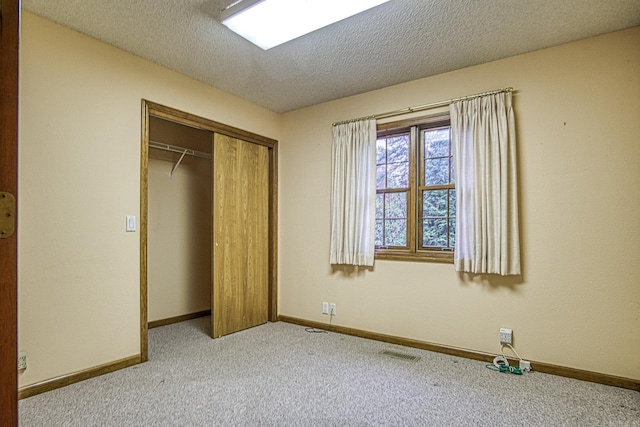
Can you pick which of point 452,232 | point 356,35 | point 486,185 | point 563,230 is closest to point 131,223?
point 356,35

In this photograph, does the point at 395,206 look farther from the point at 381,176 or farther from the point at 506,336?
the point at 506,336

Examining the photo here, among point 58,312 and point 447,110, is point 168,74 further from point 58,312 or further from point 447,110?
point 447,110

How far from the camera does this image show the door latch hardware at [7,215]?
73 cm

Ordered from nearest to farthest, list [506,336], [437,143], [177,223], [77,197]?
[77,197]
[506,336]
[437,143]
[177,223]

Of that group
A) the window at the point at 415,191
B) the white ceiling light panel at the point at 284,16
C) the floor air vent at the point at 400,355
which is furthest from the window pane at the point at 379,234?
the white ceiling light panel at the point at 284,16

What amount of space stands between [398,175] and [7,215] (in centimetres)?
322

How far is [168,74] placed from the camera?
319 centimetres

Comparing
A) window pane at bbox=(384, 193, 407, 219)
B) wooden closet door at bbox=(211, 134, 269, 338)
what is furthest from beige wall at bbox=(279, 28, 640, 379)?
wooden closet door at bbox=(211, 134, 269, 338)

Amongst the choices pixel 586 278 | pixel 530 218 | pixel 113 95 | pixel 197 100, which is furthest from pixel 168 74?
pixel 586 278

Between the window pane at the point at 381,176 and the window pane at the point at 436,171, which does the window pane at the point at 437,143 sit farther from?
the window pane at the point at 381,176

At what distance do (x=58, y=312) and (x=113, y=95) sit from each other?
1658mm

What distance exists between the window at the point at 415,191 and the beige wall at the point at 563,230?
0.21 metres

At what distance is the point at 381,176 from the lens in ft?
12.2

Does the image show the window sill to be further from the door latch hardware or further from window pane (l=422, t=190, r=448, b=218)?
the door latch hardware
